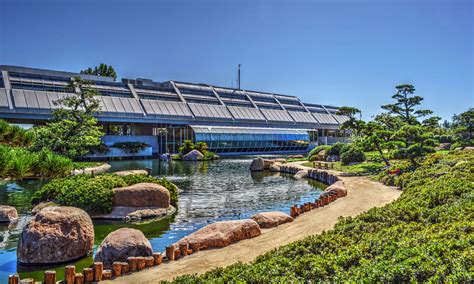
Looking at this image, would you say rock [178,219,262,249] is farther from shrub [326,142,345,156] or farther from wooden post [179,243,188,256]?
shrub [326,142,345,156]

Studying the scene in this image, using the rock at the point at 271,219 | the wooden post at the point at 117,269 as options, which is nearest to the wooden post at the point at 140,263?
the wooden post at the point at 117,269

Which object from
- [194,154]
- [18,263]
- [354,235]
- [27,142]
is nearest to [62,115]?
[27,142]

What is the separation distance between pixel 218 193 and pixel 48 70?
4293 cm

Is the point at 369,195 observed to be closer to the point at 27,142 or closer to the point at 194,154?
the point at 27,142

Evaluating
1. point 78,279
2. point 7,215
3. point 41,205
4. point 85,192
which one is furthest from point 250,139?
point 78,279

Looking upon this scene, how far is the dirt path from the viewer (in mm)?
8134

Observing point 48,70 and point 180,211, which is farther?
point 48,70

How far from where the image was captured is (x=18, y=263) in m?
9.59

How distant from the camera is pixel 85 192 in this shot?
1471 centimetres

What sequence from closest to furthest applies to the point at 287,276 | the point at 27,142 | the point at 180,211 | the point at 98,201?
the point at 287,276 → the point at 98,201 → the point at 180,211 → the point at 27,142

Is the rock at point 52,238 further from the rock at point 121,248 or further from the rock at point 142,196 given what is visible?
the rock at point 142,196

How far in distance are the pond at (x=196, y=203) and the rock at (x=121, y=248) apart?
1.01 metres

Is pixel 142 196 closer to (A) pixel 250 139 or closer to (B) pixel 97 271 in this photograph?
(B) pixel 97 271

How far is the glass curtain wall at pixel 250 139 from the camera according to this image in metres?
55.7
